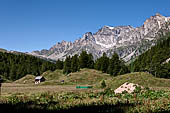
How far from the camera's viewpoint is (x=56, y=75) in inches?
4715

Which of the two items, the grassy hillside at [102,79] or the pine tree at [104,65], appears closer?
the grassy hillside at [102,79]

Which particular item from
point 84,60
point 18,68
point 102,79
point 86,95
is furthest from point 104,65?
point 86,95

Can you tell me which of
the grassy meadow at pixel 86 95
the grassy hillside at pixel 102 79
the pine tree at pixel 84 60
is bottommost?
the grassy meadow at pixel 86 95

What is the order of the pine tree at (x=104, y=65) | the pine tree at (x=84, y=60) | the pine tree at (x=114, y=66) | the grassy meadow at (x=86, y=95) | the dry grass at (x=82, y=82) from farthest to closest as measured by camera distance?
1. the pine tree at (x=84, y=60)
2. the pine tree at (x=104, y=65)
3. the pine tree at (x=114, y=66)
4. the dry grass at (x=82, y=82)
5. the grassy meadow at (x=86, y=95)

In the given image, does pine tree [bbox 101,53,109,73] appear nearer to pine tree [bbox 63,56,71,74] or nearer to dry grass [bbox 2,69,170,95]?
dry grass [bbox 2,69,170,95]

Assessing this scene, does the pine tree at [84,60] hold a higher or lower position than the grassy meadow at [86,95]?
higher

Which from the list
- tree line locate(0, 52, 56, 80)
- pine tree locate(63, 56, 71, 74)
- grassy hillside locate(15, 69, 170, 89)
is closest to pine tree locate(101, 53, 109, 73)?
grassy hillside locate(15, 69, 170, 89)

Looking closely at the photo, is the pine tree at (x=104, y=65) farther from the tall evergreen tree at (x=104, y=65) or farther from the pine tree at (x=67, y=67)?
the pine tree at (x=67, y=67)

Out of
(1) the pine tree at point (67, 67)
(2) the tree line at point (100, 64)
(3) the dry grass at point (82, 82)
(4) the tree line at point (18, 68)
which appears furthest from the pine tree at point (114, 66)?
(4) the tree line at point (18, 68)

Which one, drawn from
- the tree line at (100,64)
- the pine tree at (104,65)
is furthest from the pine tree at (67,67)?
the pine tree at (104,65)

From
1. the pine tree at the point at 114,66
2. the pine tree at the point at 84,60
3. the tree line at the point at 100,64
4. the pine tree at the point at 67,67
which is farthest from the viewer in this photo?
the pine tree at the point at 67,67

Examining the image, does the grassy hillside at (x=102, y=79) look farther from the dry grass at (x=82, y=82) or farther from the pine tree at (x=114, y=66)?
the pine tree at (x=114, y=66)

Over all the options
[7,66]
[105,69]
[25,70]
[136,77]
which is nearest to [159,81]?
[136,77]

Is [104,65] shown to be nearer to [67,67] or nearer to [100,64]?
[100,64]
